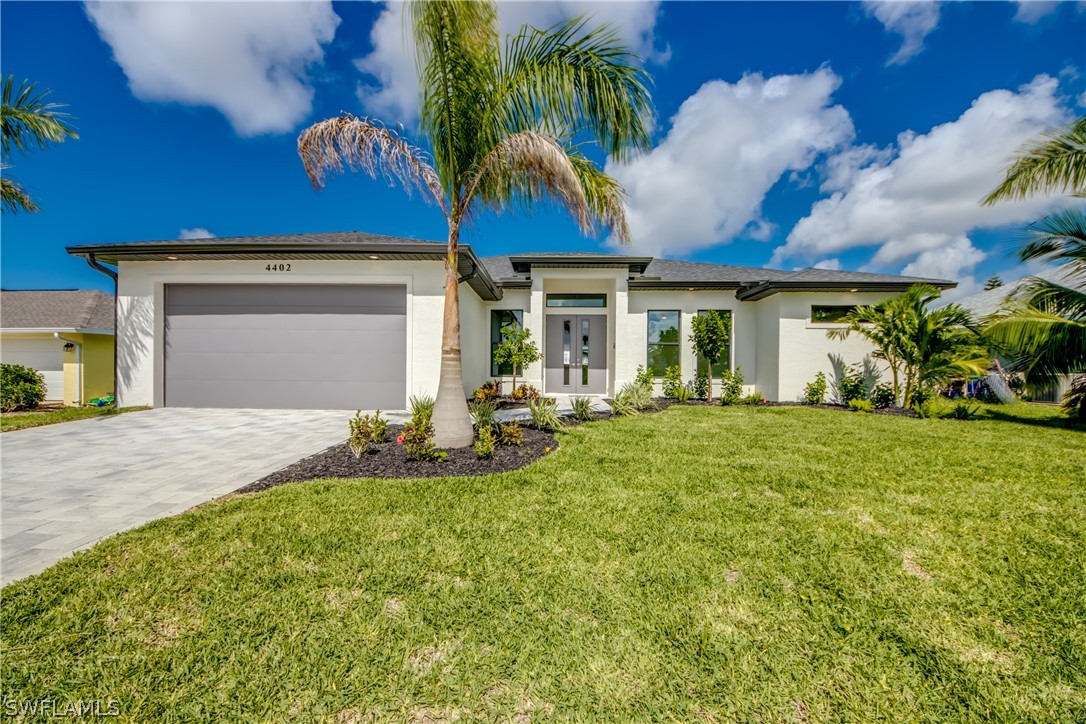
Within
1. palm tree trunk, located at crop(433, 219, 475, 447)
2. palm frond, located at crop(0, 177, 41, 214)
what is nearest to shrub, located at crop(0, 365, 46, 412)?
palm frond, located at crop(0, 177, 41, 214)

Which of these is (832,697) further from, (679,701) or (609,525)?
(609,525)

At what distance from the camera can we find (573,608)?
2178 mm

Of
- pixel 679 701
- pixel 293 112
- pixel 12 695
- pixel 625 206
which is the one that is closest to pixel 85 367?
pixel 293 112

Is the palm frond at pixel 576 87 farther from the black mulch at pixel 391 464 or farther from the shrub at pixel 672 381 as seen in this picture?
the shrub at pixel 672 381

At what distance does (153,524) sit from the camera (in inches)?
122

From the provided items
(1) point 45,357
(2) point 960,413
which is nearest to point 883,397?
(2) point 960,413

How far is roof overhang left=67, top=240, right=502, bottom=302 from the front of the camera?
8320 mm

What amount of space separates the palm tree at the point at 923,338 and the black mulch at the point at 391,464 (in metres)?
9.59

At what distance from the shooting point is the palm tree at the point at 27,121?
29.4ft

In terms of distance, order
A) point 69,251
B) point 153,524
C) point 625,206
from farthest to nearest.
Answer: point 69,251
point 625,206
point 153,524

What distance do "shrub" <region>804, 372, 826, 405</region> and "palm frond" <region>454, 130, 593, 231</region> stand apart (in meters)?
9.15

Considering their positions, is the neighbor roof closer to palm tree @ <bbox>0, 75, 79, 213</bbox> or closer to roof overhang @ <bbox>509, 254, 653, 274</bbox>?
palm tree @ <bbox>0, 75, 79, 213</bbox>

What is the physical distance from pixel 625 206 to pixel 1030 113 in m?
11.2

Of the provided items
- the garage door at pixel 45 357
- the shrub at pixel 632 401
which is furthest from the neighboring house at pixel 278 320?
the garage door at pixel 45 357
